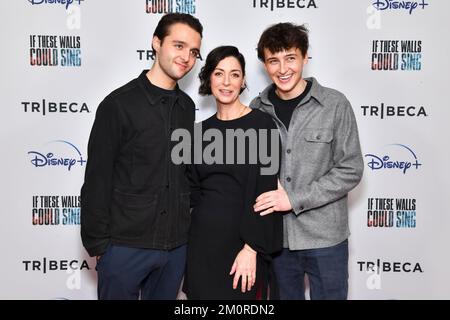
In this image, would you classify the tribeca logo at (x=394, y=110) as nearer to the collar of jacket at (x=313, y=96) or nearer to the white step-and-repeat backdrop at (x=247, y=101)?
the white step-and-repeat backdrop at (x=247, y=101)

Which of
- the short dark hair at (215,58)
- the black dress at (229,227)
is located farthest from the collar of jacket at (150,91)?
the black dress at (229,227)

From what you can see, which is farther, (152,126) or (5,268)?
(5,268)

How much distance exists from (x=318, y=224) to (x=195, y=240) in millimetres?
486

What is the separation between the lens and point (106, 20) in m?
2.27

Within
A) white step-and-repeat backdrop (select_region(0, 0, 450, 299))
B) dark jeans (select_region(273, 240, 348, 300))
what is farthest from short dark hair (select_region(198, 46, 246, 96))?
dark jeans (select_region(273, 240, 348, 300))

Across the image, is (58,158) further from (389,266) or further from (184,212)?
(389,266)

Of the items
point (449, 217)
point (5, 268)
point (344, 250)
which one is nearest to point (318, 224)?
point (344, 250)

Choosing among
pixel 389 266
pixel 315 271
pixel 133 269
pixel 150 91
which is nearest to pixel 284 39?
pixel 150 91

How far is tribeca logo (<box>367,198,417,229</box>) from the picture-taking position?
2.37m

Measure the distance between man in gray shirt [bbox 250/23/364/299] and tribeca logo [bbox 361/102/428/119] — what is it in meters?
0.60

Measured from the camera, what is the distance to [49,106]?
91.2 inches

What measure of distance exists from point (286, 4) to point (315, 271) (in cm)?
132
